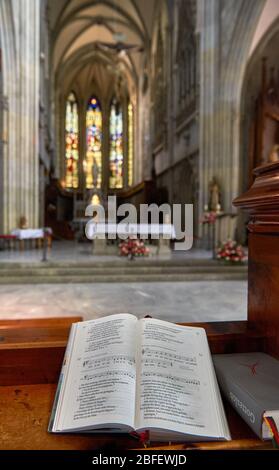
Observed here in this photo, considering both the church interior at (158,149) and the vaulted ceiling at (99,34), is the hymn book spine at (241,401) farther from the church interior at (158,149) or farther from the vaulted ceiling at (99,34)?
the vaulted ceiling at (99,34)

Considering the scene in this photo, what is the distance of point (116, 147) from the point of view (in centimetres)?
2964

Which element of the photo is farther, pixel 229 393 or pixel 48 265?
pixel 48 265

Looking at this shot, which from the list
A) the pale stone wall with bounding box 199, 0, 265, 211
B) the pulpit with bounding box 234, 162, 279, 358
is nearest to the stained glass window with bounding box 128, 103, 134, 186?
the pale stone wall with bounding box 199, 0, 265, 211

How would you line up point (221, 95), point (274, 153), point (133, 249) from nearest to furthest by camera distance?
point (133, 249), point (221, 95), point (274, 153)

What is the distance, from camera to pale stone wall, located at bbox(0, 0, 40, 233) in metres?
9.94

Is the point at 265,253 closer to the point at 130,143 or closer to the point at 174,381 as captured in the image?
the point at 174,381

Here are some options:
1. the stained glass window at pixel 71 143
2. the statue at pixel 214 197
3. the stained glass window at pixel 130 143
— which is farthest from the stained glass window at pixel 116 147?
the statue at pixel 214 197

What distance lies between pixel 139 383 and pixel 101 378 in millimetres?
108

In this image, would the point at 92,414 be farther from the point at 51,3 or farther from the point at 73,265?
the point at 51,3

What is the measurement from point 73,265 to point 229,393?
629 centimetres

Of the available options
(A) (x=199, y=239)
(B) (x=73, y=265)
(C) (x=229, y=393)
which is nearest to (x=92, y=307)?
(B) (x=73, y=265)

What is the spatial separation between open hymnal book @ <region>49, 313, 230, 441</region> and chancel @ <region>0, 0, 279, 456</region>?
0.04 meters

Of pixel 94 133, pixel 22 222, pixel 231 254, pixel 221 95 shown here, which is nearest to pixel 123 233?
pixel 231 254
